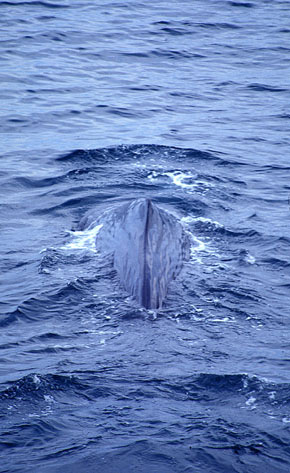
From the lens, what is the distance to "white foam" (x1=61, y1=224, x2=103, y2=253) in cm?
1238

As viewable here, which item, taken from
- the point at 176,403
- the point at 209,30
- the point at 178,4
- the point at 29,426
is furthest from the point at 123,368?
the point at 178,4

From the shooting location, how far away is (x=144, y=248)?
1076cm

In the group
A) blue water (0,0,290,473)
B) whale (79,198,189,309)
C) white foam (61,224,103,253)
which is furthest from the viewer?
white foam (61,224,103,253)

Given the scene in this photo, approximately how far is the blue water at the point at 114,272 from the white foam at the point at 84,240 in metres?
0.04

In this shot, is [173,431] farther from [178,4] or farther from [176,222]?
[178,4]

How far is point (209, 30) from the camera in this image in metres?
29.7

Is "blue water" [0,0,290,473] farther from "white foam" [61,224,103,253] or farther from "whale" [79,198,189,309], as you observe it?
"whale" [79,198,189,309]

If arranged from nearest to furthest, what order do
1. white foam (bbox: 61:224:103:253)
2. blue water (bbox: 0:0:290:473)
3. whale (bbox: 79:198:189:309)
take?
blue water (bbox: 0:0:290:473), whale (bbox: 79:198:189:309), white foam (bbox: 61:224:103:253)

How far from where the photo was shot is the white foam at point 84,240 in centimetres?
1238

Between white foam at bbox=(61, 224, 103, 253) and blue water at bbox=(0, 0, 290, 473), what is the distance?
45 mm

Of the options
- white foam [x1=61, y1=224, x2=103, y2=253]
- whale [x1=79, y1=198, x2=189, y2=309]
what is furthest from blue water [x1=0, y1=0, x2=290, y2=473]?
whale [x1=79, y1=198, x2=189, y2=309]

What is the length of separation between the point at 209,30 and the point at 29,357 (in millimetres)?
23232

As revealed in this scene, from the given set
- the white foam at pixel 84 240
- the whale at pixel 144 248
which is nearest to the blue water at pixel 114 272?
the white foam at pixel 84 240

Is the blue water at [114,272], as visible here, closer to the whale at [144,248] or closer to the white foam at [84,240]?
the white foam at [84,240]
